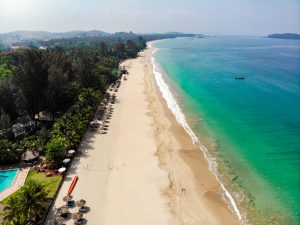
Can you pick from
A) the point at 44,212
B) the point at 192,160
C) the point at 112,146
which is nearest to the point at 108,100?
the point at 112,146

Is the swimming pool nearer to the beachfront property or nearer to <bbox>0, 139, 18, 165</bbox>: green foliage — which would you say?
<bbox>0, 139, 18, 165</bbox>: green foliage

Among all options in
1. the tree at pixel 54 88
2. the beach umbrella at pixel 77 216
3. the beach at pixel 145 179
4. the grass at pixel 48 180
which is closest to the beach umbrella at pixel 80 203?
the beach at pixel 145 179

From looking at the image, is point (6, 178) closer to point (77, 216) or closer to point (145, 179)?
point (77, 216)

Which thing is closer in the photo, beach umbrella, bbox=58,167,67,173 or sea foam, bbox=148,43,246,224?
sea foam, bbox=148,43,246,224

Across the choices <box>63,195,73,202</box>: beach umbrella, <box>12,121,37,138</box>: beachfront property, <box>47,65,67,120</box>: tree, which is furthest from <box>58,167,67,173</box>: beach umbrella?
<box>47,65,67,120</box>: tree

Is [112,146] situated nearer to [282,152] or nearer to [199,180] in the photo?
[199,180]

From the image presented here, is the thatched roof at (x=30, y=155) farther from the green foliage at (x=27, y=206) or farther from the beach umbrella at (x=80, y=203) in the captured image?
the beach umbrella at (x=80, y=203)

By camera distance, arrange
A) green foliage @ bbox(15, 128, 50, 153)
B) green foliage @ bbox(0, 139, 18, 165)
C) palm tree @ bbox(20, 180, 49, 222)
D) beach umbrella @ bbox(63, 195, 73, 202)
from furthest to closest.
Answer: green foliage @ bbox(15, 128, 50, 153) → green foliage @ bbox(0, 139, 18, 165) → beach umbrella @ bbox(63, 195, 73, 202) → palm tree @ bbox(20, 180, 49, 222)
